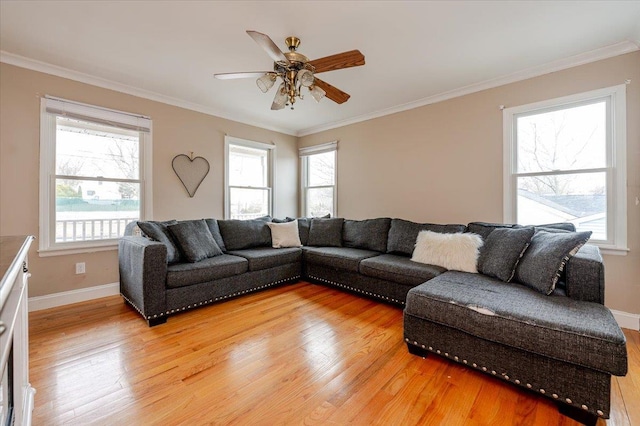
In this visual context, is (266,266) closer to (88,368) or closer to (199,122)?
(88,368)

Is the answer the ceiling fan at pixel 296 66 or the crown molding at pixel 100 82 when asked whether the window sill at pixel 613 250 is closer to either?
the ceiling fan at pixel 296 66

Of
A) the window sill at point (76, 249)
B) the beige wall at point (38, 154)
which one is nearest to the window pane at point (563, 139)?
the beige wall at point (38, 154)

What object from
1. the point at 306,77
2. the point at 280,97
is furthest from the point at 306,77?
the point at 280,97

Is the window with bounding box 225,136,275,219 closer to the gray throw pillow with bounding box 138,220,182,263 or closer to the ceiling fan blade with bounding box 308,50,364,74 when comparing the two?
the gray throw pillow with bounding box 138,220,182,263

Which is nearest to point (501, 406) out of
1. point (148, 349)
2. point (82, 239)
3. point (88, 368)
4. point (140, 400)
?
point (140, 400)

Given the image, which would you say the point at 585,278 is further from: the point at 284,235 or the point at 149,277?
the point at 149,277

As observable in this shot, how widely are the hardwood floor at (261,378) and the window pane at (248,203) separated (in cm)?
212

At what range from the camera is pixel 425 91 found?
3.32m

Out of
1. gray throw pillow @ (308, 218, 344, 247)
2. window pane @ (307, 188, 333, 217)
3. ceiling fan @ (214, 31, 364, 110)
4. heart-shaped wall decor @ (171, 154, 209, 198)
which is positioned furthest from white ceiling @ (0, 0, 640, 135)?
window pane @ (307, 188, 333, 217)

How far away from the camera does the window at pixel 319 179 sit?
469 centimetres

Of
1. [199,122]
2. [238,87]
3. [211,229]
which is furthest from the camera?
[199,122]

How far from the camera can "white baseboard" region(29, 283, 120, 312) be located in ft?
8.82

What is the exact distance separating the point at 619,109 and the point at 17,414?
14.1 ft

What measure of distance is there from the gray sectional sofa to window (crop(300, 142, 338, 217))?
92 cm
